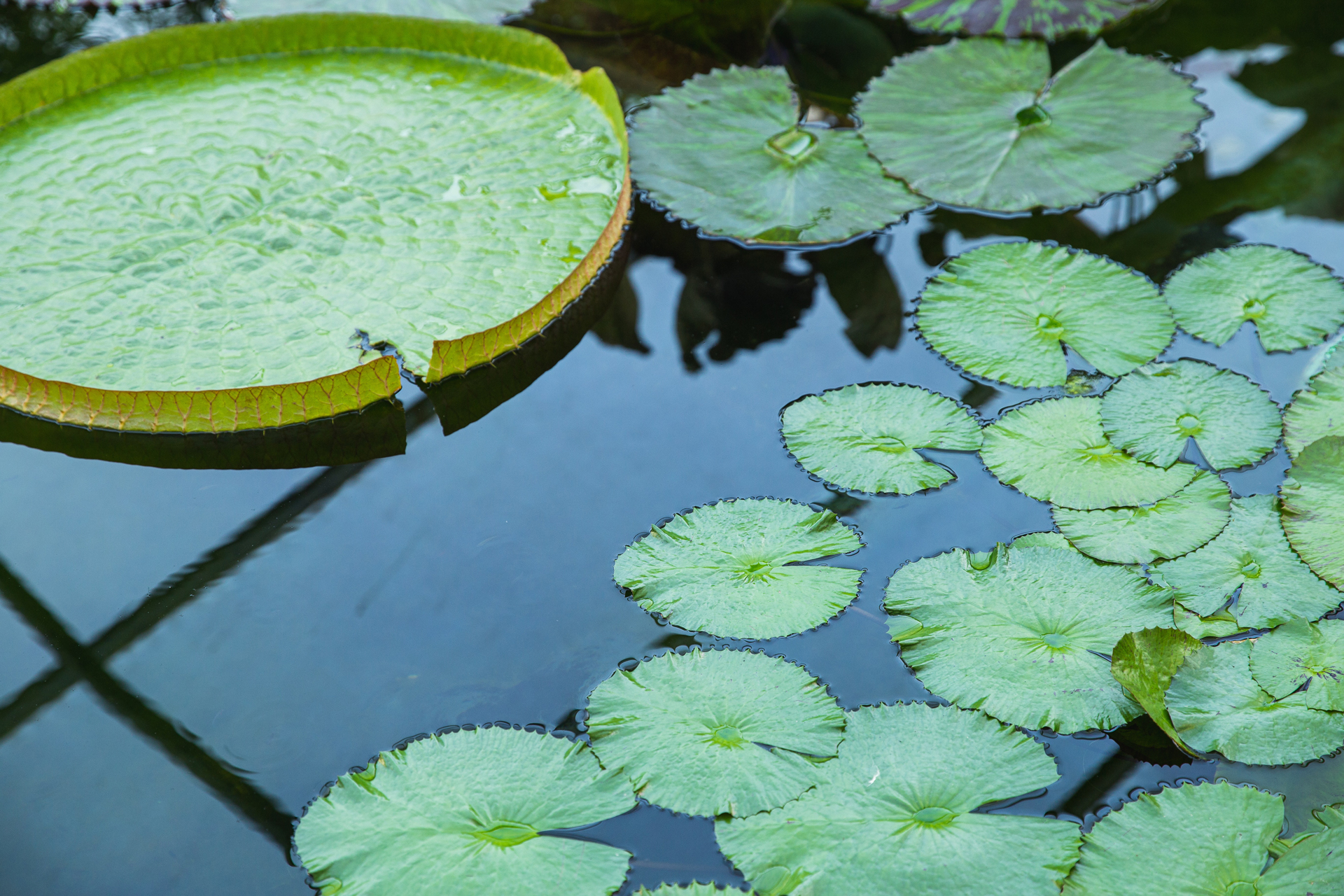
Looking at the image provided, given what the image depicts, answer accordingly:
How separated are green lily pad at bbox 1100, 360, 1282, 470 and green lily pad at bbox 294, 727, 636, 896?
0.88m

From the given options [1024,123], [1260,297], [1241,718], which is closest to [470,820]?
[1241,718]

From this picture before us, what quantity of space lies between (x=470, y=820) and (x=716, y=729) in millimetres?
282

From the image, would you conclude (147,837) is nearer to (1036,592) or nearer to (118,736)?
(118,736)

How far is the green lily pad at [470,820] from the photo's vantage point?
3.17ft

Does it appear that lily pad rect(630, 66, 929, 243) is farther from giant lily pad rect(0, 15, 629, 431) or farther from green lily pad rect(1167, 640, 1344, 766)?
green lily pad rect(1167, 640, 1344, 766)

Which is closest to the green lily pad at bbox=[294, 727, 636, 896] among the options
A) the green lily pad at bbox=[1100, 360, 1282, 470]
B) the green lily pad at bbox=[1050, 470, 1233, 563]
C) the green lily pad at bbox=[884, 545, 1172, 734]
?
the green lily pad at bbox=[884, 545, 1172, 734]

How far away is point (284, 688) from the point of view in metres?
1.16

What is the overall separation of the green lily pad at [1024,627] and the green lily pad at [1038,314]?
372 mm

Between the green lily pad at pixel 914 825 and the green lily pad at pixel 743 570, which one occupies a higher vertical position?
the green lily pad at pixel 743 570

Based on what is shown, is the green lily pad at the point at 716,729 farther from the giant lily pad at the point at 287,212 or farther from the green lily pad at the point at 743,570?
the giant lily pad at the point at 287,212

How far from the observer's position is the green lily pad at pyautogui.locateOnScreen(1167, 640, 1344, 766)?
3.47 ft

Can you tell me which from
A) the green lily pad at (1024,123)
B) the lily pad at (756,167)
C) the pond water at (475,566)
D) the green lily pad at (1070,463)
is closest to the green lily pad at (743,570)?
the pond water at (475,566)

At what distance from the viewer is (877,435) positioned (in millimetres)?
1407

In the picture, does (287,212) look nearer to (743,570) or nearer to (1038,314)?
(743,570)
